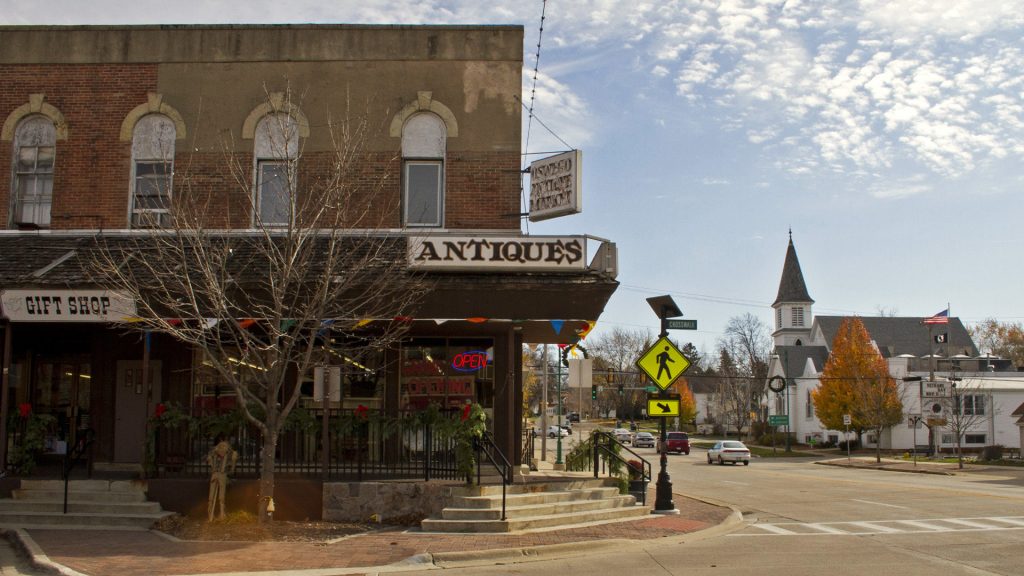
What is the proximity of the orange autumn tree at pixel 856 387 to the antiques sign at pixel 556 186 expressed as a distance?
40.6 meters

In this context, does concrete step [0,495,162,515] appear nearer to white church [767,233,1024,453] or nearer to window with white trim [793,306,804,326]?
white church [767,233,1024,453]

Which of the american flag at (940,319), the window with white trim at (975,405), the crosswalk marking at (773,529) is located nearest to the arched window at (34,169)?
the crosswalk marking at (773,529)

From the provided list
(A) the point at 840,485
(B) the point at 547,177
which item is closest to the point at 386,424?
(B) the point at 547,177

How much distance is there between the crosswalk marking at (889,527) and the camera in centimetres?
1465

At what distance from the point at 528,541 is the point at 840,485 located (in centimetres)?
1801

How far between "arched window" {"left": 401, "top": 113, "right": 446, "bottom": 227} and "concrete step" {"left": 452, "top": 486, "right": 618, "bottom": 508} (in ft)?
20.3

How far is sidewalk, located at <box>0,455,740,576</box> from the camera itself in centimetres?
1087

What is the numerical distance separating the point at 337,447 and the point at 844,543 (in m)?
8.17

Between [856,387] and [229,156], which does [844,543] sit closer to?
[229,156]

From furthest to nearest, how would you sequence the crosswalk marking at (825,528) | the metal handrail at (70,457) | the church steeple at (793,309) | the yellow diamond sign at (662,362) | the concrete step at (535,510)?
the church steeple at (793,309) < the yellow diamond sign at (662,362) < the crosswalk marking at (825,528) < the metal handrail at (70,457) < the concrete step at (535,510)

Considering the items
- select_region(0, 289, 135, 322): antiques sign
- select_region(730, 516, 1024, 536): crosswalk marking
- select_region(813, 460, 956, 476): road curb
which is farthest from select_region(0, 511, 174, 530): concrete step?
select_region(813, 460, 956, 476): road curb

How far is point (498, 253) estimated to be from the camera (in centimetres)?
1586

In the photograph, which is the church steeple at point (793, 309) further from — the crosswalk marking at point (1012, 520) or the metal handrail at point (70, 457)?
the metal handrail at point (70, 457)

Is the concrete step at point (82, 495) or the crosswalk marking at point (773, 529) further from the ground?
the concrete step at point (82, 495)
